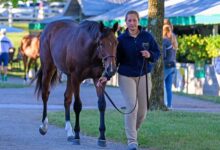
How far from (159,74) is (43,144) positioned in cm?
499

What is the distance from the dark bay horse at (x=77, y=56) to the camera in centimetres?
1032

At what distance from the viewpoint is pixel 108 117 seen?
1413cm

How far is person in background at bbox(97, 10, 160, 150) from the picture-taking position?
9914 mm

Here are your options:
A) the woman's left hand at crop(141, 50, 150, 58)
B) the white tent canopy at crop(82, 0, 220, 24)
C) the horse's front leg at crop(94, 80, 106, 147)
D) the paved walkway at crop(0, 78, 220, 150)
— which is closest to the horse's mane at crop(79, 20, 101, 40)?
the horse's front leg at crop(94, 80, 106, 147)

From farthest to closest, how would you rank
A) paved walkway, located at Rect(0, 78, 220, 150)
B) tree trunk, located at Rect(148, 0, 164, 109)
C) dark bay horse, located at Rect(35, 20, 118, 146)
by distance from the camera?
tree trunk, located at Rect(148, 0, 164, 109) < paved walkway, located at Rect(0, 78, 220, 150) < dark bay horse, located at Rect(35, 20, 118, 146)

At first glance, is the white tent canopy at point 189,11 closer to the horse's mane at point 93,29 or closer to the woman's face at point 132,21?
the horse's mane at point 93,29

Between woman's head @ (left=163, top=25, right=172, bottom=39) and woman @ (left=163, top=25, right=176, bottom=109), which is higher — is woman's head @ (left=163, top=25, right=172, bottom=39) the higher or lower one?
the higher one

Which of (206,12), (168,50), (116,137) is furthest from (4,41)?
(116,137)

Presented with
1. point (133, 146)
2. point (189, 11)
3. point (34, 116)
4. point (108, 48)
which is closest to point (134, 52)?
point (108, 48)

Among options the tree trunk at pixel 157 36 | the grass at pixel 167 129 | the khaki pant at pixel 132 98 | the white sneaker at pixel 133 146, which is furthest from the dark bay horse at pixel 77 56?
the tree trunk at pixel 157 36

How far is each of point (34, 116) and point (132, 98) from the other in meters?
5.29

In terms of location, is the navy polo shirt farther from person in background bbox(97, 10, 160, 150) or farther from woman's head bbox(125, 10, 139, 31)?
woman's head bbox(125, 10, 139, 31)

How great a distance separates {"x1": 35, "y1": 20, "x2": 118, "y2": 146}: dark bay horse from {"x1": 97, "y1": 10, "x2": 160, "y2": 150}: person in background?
0.19 m

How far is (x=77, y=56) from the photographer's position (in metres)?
11.3
